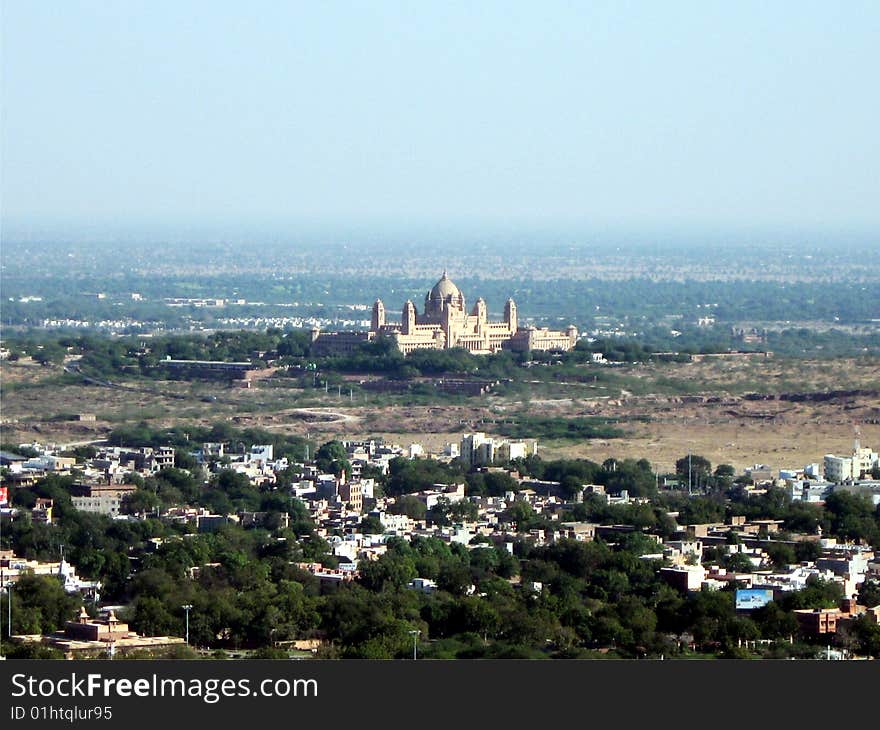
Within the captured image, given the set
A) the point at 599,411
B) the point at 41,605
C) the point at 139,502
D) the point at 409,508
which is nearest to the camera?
the point at 41,605

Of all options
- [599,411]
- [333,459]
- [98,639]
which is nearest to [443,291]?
[599,411]

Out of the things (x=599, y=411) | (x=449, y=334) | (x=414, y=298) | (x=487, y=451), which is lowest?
(x=414, y=298)

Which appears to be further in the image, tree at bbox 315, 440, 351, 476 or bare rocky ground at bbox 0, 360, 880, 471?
bare rocky ground at bbox 0, 360, 880, 471

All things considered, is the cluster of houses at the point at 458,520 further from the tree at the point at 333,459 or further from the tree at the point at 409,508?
the tree at the point at 333,459

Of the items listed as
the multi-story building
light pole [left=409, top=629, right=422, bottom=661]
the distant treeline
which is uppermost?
light pole [left=409, top=629, right=422, bottom=661]

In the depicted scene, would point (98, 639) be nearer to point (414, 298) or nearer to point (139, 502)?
point (139, 502)

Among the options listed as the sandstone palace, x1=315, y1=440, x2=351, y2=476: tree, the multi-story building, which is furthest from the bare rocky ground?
the sandstone palace

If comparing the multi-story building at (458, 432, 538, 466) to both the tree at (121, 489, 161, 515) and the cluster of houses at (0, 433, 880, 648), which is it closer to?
the cluster of houses at (0, 433, 880, 648)
